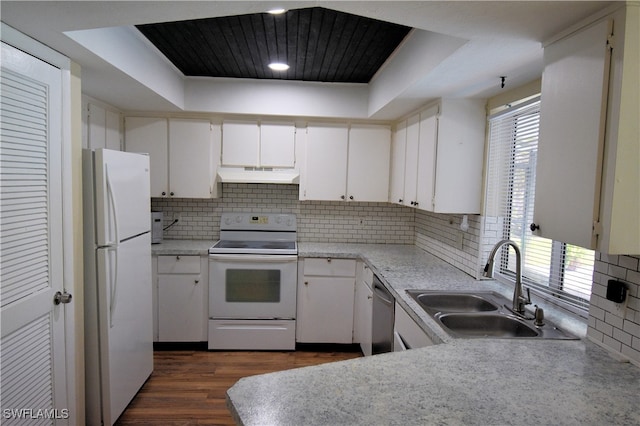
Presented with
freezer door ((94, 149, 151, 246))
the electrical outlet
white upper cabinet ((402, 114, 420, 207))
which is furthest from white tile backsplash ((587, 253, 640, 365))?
freezer door ((94, 149, 151, 246))

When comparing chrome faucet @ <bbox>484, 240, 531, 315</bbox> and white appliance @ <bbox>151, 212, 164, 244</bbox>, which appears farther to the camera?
white appliance @ <bbox>151, 212, 164, 244</bbox>

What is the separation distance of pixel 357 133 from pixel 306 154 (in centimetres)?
54

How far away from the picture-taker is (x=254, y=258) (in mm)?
3281

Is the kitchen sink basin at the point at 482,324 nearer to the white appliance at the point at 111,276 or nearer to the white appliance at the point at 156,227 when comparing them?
the white appliance at the point at 111,276

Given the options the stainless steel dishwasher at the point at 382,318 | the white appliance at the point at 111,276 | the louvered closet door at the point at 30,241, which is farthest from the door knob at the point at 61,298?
the stainless steel dishwasher at the point at 382,318

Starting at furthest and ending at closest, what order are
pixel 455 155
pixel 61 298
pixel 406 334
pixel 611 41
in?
pixel 455 155
pixel 406 334
pixel 61 298
pixel 611 41

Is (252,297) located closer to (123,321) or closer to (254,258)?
(254,258)

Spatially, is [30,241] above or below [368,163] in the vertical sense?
below

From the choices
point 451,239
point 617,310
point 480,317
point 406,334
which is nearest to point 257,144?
point 451,239

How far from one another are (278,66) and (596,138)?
2.31m

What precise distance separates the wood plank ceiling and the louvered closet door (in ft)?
2.81

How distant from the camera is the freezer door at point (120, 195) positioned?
80.9 inches

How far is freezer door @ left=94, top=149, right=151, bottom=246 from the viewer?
2055 mm

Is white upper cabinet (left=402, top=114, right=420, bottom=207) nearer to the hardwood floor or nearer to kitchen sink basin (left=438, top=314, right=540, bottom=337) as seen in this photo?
kitchen sink basin (left=438, top=314, right=540, bottom=337)
